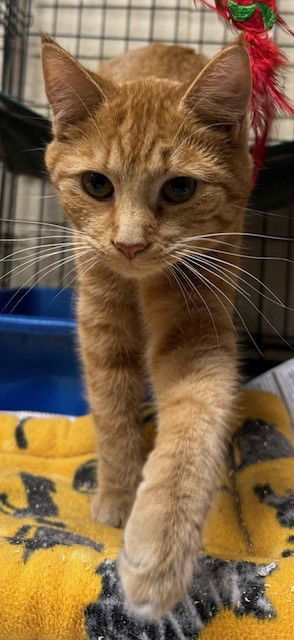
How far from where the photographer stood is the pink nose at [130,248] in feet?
2.79

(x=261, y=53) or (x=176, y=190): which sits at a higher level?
(x=261, y=53)

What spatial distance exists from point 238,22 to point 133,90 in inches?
11.9

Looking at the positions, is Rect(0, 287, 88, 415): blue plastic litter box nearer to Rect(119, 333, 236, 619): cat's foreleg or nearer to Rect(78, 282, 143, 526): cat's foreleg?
Rect(78, 282, 143, 526): cat's foreleg

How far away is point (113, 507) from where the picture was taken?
3.36ft

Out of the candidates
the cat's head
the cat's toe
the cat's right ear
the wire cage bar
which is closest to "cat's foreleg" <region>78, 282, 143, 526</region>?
the cat's head

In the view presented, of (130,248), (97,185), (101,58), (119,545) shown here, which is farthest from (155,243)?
(101,58)

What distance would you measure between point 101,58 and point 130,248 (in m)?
1.54

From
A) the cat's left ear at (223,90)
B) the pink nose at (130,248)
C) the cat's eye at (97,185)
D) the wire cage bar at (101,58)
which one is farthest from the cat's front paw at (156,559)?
the wire cage bar at (101,58)

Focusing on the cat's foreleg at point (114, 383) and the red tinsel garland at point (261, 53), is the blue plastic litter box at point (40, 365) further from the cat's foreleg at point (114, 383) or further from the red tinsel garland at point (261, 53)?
the red tinsel garland at point (261, 53)

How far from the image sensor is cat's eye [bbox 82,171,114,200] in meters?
0.94

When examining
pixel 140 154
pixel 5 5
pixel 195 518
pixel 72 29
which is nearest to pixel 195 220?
pixel 140 154

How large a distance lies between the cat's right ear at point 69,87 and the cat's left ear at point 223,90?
147 millimetres

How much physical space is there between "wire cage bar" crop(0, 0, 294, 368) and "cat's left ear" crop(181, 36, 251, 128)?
3.46 feet

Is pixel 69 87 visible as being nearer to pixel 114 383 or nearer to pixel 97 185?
pixel 97 185
